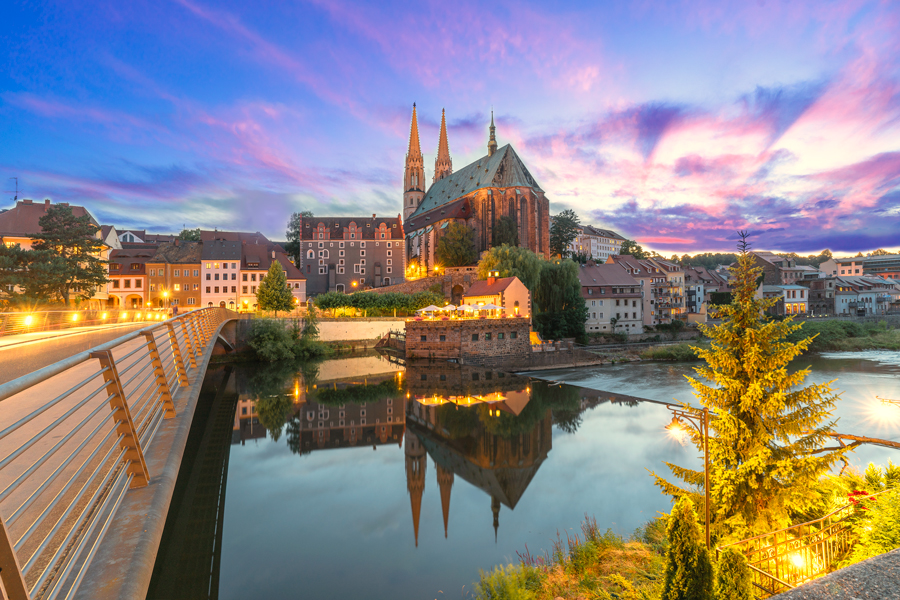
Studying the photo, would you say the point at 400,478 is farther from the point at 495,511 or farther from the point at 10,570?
the point at 10,570

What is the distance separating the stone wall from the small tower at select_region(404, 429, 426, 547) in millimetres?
20757

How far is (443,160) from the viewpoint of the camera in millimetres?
106438

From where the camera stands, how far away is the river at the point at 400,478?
33.1 feet

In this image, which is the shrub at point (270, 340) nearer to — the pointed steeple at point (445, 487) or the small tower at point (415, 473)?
the small tower at point (415, 473)

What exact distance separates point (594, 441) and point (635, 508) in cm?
705

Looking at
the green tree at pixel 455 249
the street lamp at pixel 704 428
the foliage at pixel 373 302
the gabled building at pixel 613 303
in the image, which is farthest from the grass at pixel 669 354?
the street lamp at pixel 704 428

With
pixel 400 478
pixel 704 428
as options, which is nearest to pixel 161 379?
pixel 704 428

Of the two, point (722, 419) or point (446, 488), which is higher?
point (722, 419)

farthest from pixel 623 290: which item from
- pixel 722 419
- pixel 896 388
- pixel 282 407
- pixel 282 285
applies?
pixel 722 419

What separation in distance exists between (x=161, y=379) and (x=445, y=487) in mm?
11551

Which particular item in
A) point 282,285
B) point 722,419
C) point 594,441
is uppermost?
point 282,285

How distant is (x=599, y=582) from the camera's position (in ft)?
29.2

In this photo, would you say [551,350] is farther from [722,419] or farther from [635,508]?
[722,419]

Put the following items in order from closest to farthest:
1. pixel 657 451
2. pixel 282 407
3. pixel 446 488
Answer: pixel 446 488, pixel 657 451, pixel 282 407
